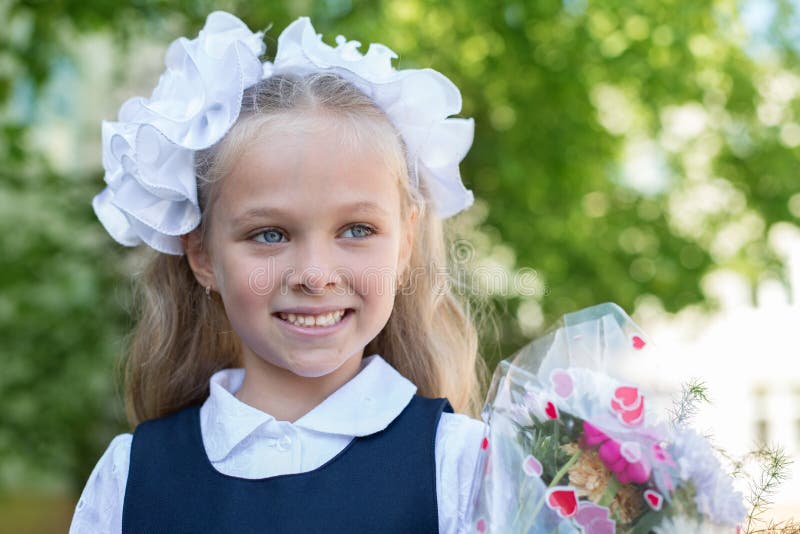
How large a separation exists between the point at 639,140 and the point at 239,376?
490cm

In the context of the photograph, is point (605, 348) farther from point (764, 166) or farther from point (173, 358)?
point (764, 166)

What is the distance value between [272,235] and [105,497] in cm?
70

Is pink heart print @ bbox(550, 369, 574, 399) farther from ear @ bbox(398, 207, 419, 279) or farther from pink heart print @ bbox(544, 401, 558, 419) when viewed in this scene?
ear @ bbox(398, 207, 419, 279)

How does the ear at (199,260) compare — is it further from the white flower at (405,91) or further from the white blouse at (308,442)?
the white flower at (405,91)

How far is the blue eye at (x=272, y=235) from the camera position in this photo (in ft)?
6.46

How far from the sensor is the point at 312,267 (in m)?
1.92

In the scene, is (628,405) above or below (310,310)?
below

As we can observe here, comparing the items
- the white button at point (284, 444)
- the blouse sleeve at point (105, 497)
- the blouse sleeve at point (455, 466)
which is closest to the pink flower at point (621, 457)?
the blouse sleeve at point (455, 466)

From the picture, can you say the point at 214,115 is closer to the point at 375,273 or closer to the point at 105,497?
the point at 375,273

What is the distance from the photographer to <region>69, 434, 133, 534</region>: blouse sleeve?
2.13 metres

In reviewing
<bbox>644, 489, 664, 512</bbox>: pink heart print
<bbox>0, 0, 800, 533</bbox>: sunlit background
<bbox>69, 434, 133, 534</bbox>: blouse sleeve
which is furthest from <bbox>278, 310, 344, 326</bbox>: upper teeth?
<bbox>0, 0, 800, 533</bbox>: sunlit background

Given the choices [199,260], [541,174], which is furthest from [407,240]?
[541,174]

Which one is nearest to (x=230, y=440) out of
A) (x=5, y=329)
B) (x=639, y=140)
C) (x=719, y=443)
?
(x=719, y=443)

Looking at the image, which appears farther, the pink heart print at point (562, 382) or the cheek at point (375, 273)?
the cheek at point (375, 273)
